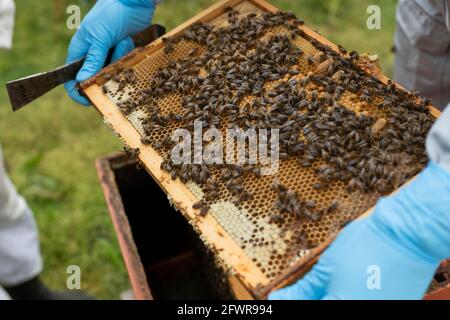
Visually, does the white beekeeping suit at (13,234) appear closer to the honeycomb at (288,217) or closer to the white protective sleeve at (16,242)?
the white protective sleeve at (16,242)

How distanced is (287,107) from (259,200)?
72 centimetres

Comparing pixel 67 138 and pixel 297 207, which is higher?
pixel 297 207

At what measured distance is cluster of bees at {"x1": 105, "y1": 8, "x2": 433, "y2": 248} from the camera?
2.94 m

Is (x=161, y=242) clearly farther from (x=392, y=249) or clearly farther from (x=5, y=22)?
(x=392, y=249)

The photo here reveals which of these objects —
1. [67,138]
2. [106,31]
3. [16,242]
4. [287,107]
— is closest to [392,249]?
[287,107]

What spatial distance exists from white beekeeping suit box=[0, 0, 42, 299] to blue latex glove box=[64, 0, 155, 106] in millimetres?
835

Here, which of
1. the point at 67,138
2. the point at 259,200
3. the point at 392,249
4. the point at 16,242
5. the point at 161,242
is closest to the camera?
the point at 392,249

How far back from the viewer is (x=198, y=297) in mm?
5023

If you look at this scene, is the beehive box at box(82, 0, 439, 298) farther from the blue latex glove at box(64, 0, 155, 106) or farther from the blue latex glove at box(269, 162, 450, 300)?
the blue latex glove at box(64, 0, 155, 106)

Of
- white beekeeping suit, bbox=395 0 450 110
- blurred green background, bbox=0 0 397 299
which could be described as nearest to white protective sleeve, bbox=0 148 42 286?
blurred green background, bbox=0 0 397 299

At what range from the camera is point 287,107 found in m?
3.33

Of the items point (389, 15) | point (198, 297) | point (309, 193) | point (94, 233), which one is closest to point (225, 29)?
point (309, 193)

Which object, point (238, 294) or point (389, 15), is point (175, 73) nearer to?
point (238, 294)

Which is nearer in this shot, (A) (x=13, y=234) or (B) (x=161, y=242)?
(A) (x=13, y=234)
